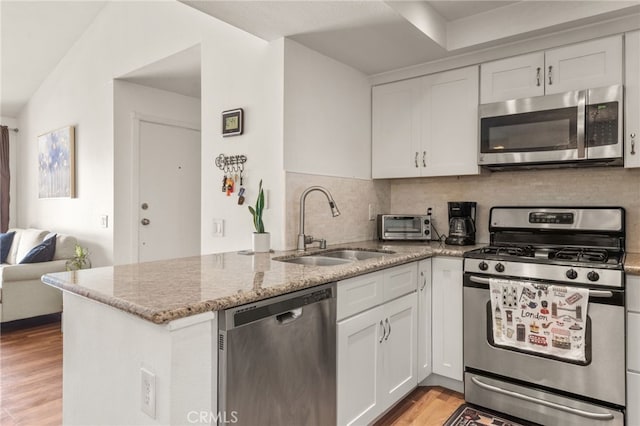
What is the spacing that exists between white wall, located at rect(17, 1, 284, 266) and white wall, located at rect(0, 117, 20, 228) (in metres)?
0.12

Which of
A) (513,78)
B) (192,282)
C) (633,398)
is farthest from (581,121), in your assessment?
(192,282)

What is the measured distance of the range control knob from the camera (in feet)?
6.33

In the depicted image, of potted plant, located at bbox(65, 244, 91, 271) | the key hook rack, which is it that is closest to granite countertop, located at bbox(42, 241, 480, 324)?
the key hook rack

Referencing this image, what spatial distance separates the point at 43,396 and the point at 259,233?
164 cm

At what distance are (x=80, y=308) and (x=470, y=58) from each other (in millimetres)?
2659

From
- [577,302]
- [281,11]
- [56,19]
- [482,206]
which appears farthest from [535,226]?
[56,19]

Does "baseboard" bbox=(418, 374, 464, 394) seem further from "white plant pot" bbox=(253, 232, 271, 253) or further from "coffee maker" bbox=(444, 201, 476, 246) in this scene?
"white plant pot" bbox=(253, 232, 271, 253)

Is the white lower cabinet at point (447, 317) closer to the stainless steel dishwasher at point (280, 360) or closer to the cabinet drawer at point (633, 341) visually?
the cabinet drawer at point (633, 341)

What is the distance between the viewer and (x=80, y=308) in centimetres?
147

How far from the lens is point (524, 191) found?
2.78 meters

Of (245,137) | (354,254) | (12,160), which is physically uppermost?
(12,160)

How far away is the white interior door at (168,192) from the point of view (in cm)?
407

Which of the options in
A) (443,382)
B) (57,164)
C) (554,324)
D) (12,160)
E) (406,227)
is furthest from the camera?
(12,160)

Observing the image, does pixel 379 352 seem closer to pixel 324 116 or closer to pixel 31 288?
pixel 324 116
